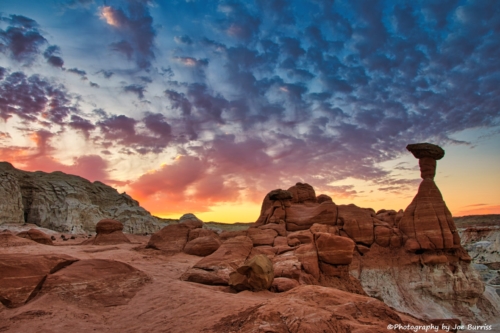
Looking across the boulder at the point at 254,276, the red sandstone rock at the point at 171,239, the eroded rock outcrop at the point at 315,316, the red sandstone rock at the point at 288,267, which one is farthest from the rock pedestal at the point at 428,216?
the eroded rock outcrop at the point at 315,316

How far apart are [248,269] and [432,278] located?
1713 centimetres

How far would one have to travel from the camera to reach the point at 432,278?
20.6m

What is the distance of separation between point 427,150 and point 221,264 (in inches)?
796

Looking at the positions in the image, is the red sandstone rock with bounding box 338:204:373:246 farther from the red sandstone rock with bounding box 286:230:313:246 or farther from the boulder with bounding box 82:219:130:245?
the boulder with bounding box 82:219:130:245

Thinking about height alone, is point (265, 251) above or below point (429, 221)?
below

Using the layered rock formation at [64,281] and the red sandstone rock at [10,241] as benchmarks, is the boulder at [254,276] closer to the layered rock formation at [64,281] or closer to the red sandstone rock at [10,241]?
the layered rock formation at [64,281]

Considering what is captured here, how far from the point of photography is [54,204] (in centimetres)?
4225

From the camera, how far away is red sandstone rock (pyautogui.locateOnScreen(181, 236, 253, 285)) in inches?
468

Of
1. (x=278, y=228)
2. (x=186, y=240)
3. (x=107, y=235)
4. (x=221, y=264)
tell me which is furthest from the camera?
(x=107, y=235)

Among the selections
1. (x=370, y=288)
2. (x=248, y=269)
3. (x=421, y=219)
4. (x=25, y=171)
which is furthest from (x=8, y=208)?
(x=421, y=219)

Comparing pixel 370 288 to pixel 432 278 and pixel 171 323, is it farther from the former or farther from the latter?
pixel 171 323

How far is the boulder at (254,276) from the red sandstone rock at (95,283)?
3.51 m

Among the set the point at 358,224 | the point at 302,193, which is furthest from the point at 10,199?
the point at 358,224

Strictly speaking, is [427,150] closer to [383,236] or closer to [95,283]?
[383,236]
